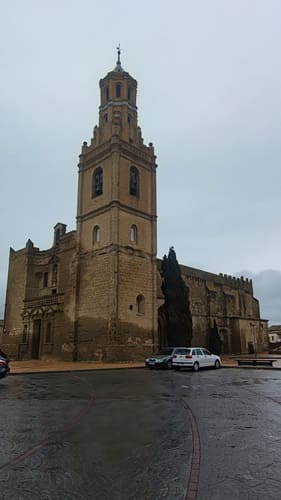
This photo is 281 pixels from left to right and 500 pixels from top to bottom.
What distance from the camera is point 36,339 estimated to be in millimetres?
35531

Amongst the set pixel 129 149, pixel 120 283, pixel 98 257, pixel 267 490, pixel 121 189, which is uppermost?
pixel 129 149

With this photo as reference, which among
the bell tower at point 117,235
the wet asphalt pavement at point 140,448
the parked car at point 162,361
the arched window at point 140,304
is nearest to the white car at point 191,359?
the parked car at point 162,361

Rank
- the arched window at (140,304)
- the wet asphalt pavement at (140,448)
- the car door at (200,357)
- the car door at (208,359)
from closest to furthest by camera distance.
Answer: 1. the wet asphalt pavement at (140,448)
2. the car door at (200,357)
3. the car door at (208,359)
4. the arched window at (140,304)

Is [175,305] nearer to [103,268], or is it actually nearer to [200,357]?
[103,268]

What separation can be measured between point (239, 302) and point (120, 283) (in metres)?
27.0

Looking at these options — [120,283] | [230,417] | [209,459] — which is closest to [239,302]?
[120,283]

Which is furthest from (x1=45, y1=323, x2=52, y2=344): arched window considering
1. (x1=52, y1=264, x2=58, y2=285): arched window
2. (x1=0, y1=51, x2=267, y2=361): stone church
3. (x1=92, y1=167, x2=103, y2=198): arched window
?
(x1=92, y1=167, x2=103, y2=198): arched window

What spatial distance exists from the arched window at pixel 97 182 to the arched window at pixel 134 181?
8.84 ft

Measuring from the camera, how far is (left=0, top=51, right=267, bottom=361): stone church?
97.1ft

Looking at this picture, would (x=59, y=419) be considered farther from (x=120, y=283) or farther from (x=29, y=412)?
(x=120, y=283)

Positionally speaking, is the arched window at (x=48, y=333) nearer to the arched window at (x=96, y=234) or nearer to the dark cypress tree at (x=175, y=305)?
the arched window at (x=96, y=234)

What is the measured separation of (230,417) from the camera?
8.31 meters

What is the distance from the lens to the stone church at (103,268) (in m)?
29.6

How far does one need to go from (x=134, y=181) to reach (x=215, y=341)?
1978 cm
